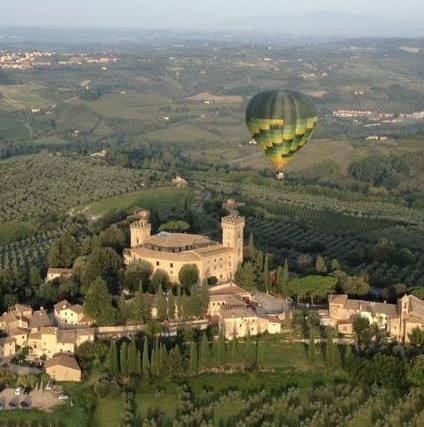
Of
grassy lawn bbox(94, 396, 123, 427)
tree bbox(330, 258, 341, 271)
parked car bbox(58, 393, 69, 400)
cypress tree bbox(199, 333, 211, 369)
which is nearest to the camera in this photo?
grassy lawn bbox(94, 396, 123, 427)

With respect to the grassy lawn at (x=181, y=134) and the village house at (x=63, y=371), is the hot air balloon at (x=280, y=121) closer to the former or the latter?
the village house at (x=63, y=371)

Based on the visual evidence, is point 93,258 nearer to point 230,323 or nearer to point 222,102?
point 230,323

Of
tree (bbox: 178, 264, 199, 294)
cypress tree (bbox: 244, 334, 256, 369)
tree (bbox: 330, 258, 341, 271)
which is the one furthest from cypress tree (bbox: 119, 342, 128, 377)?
Result: tree (bbox: 330, 258, 341, 271)

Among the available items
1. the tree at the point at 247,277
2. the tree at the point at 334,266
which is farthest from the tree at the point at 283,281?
the tree at the point at 334,266

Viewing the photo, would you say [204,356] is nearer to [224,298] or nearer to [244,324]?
[244,324]

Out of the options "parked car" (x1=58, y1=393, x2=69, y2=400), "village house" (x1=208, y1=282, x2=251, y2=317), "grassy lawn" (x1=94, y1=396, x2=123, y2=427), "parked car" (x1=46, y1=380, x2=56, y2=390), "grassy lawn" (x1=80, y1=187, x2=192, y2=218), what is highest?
"village house" (x1=208, y1=282, x2=251, y2=317)

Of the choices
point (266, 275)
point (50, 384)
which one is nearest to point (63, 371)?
point (50, 384)

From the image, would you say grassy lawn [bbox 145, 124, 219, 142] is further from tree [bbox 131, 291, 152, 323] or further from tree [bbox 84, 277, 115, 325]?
tree [bbox 131, 291, 152, 323]
